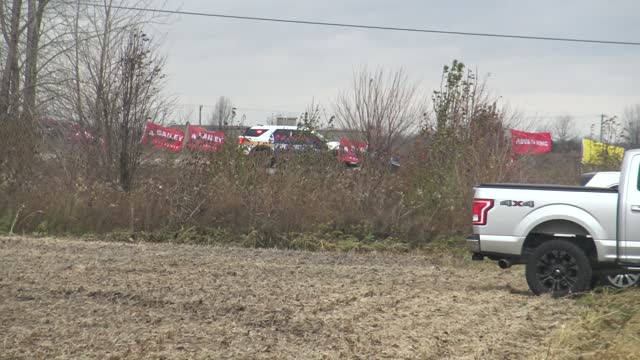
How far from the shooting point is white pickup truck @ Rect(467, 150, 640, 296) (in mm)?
10070

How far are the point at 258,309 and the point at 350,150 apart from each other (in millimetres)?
10913

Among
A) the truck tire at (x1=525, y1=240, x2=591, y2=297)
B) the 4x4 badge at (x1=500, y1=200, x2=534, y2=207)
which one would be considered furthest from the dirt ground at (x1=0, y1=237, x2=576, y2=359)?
the 4x4 badge at (x1=500, y1=200, x2=534, y2=207)

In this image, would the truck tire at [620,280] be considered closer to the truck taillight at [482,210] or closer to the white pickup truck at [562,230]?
the white pickup truck at [562,230]

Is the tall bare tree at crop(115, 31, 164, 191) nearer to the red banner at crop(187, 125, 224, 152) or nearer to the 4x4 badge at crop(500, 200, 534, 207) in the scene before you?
the red banner at crop(187, 125, 224, 152)

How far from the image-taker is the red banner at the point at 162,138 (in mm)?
18250

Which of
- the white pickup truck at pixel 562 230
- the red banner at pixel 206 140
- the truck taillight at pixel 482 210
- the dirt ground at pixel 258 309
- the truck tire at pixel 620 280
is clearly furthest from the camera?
the red banner at pixel 206 140

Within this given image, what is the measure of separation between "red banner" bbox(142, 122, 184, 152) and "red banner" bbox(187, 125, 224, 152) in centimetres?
55

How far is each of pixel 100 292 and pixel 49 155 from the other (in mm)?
10391

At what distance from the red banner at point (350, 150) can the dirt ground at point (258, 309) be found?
5684mm

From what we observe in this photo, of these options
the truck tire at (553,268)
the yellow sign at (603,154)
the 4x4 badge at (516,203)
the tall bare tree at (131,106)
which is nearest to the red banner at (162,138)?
the tall bare tree at (131,106)

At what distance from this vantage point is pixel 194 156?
17.5 metres

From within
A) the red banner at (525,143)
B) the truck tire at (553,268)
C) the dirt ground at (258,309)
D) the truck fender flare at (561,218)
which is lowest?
the dirt ground at (258,309)

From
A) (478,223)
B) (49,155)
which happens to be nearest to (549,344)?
(478,223)

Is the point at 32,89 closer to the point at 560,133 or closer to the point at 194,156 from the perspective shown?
the point at 194,156
